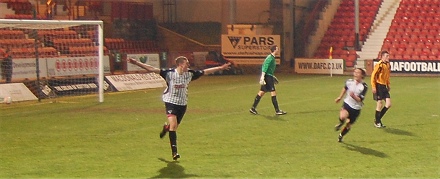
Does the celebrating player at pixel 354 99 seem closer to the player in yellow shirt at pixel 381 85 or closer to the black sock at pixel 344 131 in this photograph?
the black sock at pixel 344 131

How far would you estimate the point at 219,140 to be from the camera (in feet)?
48.9

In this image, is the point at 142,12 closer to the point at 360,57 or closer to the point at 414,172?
the point at 360,57

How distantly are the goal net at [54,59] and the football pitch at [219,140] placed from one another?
1.75 meters

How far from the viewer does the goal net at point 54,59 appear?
24.9 meters

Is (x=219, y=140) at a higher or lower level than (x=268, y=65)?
lower

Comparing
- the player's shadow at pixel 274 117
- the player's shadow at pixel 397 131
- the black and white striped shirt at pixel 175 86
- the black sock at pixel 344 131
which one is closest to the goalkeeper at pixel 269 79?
the player's shadow at pixel 274 117

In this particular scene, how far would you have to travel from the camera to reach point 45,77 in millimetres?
26531

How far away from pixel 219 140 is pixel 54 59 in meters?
14.0

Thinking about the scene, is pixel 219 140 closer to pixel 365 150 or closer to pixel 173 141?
pixel 173 141

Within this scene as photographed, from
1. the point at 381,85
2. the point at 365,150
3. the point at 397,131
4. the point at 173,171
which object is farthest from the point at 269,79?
the point at 173,171

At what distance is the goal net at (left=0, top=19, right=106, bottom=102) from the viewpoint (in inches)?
981

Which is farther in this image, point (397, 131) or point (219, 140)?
point (397, 131)

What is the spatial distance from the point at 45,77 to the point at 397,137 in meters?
15.1

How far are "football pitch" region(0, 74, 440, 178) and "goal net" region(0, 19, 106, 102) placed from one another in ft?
5.73
